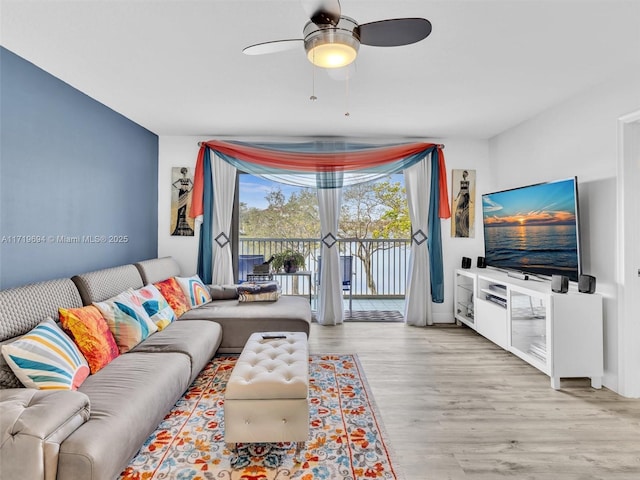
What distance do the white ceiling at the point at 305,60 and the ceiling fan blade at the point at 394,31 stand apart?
1.00 ft

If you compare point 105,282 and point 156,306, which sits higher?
point 105,282

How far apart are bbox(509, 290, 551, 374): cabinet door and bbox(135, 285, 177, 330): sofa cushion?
3227 millimetres

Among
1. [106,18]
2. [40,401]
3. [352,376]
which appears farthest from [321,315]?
[106,18]

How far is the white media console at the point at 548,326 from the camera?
116 inches

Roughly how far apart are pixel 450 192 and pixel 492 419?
3.21 m

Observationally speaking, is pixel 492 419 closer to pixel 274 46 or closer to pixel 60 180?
pixel 274 46

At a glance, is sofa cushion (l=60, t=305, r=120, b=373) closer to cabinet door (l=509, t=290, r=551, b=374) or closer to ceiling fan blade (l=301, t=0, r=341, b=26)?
ceiling fan blade (l=301, t=0, r=341, b=26)

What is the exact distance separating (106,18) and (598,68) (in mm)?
3427

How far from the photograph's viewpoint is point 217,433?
7.49ft

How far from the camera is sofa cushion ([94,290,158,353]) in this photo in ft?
8.77

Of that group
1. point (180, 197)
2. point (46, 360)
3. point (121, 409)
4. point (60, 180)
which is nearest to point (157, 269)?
point (180, 197)

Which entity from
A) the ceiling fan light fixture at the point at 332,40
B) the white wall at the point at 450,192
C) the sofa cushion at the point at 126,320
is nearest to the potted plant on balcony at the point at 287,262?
the white wall at the point at 450,192

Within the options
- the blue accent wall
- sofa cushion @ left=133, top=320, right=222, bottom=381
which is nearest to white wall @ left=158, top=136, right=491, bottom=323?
the blue accent wall

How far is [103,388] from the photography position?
2053 mm
